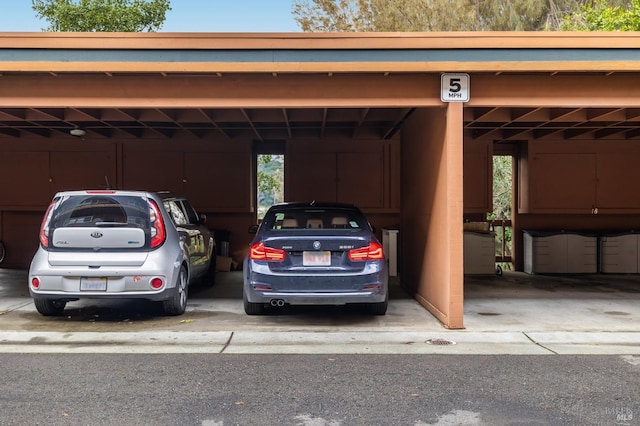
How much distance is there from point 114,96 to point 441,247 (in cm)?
451

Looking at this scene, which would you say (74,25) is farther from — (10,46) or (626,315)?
(626,315)

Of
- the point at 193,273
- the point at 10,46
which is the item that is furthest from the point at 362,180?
the point at 10,46

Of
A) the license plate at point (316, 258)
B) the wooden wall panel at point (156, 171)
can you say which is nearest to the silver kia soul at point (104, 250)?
the license plate at point (316, 258)

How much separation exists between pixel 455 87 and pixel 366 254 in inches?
90.3

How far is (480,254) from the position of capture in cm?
1102

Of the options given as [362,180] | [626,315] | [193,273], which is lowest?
[626,315]

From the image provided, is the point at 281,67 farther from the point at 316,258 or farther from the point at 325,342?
the point at 325,342

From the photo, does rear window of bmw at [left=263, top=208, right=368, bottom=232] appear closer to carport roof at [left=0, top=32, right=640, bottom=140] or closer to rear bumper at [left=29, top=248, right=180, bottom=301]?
rear bumper at [left=29, top=248, right=180, bottom=301]

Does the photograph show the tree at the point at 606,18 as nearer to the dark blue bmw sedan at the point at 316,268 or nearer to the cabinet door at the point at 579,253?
the cabinet door at the point at 579,253

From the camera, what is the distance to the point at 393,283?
995 cm

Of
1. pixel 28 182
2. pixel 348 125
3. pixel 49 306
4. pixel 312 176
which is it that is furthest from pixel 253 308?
pixel 28 182

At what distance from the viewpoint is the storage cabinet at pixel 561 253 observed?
440 inches

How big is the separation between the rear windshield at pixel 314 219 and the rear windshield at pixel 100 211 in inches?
62.4

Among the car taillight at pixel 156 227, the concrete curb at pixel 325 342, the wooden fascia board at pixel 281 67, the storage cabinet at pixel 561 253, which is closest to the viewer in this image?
the concrete curb at pixel 325 342
